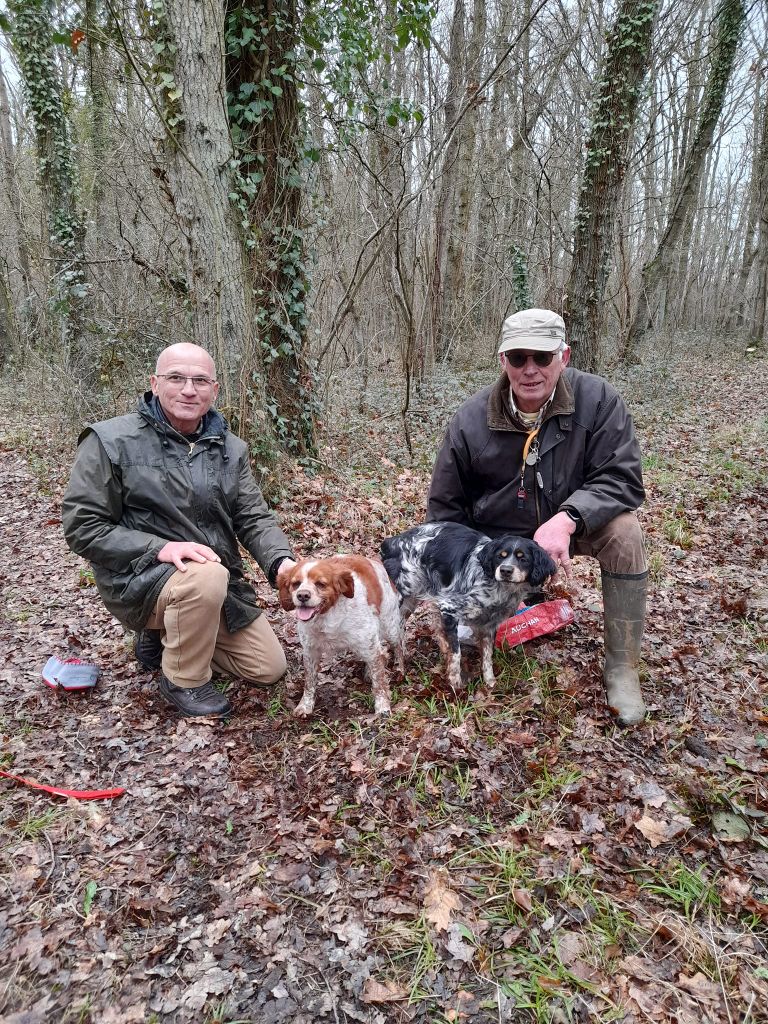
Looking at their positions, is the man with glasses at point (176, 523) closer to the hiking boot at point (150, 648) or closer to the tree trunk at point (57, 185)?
the hiking boot at point (150, 648)

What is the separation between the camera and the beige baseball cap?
3490 mm

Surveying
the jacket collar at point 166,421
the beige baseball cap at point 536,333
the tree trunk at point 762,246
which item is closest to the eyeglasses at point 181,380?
the jacket collar at point 166,421

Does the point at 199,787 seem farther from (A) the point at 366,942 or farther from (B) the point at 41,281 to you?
(B) the point at 41,281

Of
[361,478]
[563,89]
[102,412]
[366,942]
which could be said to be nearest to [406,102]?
[361,478]

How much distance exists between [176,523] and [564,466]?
247cm

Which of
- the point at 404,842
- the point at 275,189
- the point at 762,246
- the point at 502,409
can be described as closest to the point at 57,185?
the point at 275,189

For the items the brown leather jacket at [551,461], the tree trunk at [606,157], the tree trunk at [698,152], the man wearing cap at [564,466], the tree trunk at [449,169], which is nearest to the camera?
the man wearing cap at [564,466]

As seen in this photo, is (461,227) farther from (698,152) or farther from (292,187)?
(292,187)

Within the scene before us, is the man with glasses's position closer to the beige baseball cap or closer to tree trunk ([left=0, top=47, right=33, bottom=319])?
the beige baseball cap

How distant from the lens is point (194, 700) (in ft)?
12.5

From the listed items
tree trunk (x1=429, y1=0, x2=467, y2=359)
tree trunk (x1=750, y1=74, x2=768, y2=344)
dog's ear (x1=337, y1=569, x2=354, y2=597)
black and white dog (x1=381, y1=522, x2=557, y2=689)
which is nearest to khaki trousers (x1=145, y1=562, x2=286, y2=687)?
dog's ear (x1=337, y1=569, x2=354, y2=597)

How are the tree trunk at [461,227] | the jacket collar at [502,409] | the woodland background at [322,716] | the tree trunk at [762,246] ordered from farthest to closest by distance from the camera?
the tree trunk at [762,246] → the tree trunk at [461,227] → the jacket collar at [502,409] → the woodland background at [322,716]

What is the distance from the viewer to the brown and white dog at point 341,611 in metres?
3.43

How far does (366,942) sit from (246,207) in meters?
6.47
